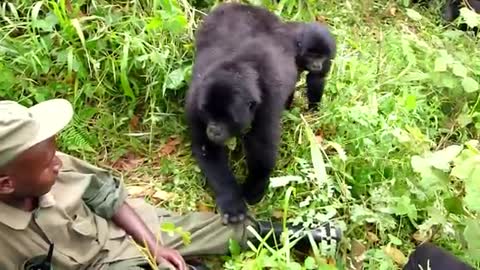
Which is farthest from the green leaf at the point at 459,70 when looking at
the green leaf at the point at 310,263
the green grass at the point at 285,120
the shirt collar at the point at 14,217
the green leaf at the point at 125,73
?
the shirt collar at the point at 14,217

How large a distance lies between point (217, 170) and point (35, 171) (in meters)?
1.13

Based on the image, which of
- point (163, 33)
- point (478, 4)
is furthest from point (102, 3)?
point (478, 4)

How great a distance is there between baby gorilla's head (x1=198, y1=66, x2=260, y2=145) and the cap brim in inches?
28.3

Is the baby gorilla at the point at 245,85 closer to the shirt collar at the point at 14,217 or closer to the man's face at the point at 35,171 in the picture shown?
the man's face at the point at 35,171

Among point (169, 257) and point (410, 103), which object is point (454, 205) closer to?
point (410, 103)

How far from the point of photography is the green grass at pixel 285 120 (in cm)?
387

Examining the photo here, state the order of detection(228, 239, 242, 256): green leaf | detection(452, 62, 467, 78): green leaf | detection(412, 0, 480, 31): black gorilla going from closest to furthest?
detection(228, 239, 242, 256): green leaf, detection(452, 62, 467, 78): green leaf, detection(412, 0, 480, 31): black gorilla

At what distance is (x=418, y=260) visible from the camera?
3.47 metres

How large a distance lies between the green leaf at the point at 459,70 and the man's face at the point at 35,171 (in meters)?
2.35

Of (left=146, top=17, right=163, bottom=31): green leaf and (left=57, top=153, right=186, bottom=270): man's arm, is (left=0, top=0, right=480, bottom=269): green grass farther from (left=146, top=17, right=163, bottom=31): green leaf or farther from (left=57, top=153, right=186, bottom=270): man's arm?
(left=57, top=153, right=186, bottom=270): man's arm

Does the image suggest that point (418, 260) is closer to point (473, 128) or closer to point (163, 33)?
point (473, 128)

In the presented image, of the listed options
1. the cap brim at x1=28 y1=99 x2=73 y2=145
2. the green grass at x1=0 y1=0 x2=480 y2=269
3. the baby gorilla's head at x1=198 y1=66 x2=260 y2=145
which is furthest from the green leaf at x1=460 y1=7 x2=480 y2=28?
the cap brim at x1=28 y1=99 x2=73 y2=145

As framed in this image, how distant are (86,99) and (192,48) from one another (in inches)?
24.1

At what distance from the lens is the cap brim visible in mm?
→ 2975
